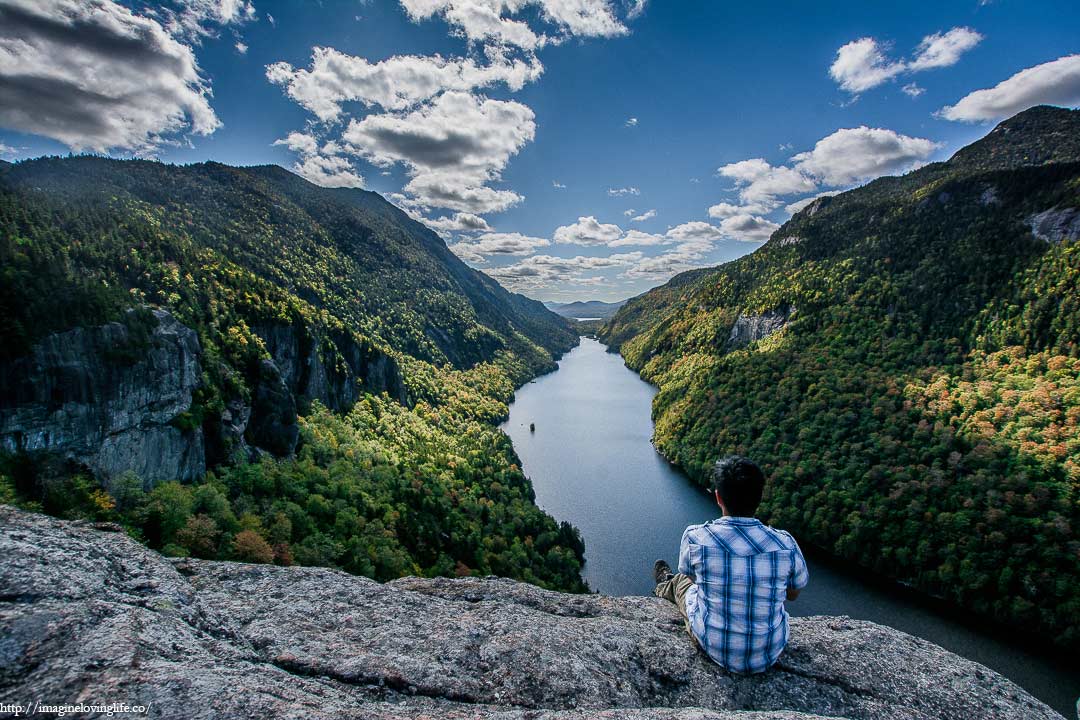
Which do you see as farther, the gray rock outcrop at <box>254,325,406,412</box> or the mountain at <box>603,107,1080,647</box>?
the gray rock outcrop at <box>254,325,406,412</box>

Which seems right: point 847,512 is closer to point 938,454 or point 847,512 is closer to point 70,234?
point 938,454

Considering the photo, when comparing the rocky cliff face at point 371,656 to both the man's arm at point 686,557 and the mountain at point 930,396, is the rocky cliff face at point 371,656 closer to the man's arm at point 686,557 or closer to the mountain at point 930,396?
the man's arm at point 686,557

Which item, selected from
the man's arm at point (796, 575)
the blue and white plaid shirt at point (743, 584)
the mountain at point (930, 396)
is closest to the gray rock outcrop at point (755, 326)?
the mountain at point (930, 396)

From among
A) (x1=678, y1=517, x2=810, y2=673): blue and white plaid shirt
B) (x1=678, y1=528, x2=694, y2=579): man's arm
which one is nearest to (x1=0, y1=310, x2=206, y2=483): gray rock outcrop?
(x1=678, y1=528, x2=694, y2=579): man's arm

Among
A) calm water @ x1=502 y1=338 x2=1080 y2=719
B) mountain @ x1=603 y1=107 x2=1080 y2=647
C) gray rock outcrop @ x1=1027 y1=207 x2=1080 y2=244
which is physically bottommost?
calm water @ x1=502 y1=338 x2=1080 y2=719

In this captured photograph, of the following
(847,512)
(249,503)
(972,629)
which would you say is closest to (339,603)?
(249,503)

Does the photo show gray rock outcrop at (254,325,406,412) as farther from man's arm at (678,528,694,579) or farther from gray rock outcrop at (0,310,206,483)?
man's arm at (678,528,694,579)

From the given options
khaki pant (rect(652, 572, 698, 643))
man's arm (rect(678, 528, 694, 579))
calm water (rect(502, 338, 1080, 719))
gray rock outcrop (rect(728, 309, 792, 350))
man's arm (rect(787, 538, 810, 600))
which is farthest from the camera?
gray rock outcrop (rect(728, 309, 792, 350))

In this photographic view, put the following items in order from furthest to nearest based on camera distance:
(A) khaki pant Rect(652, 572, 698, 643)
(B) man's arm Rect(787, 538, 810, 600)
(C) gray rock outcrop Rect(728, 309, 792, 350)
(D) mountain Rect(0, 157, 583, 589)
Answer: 1. (C) gray rock outcrop Rect(728, 309, 792, 350)
2. (D) mountain Rect(0, 157, 583, 589)
3. (A) khaki pant Rect(652, 572, 698, 643)
4. (B) man's arm Rect(787, 538, 810, 600)
